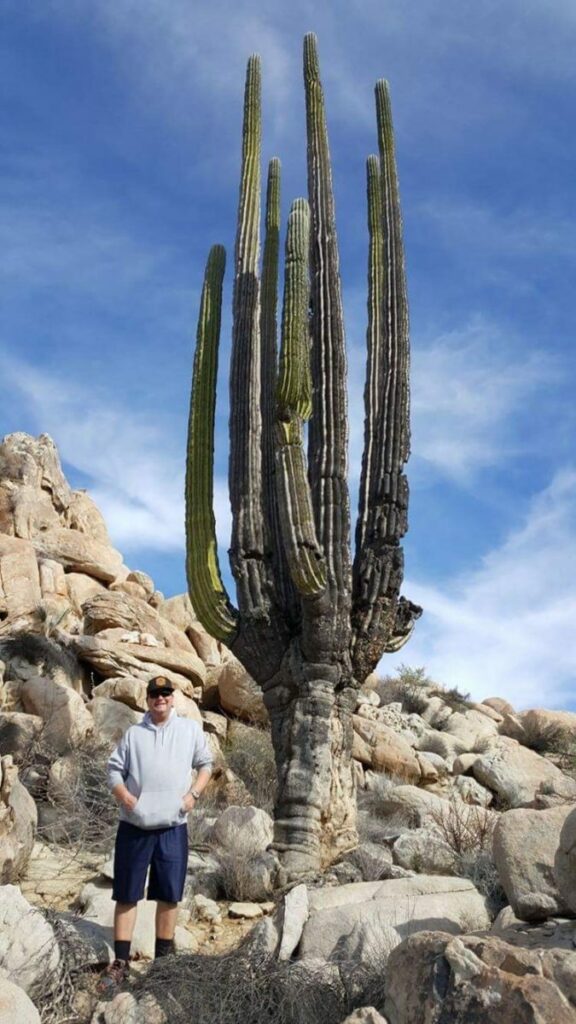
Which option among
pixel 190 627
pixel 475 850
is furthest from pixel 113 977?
pixel 190 627

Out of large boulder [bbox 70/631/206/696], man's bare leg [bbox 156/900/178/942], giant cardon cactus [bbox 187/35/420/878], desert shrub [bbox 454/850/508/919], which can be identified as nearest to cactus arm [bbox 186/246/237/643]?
giant cardon cactus [bbox 187/35/420/878]

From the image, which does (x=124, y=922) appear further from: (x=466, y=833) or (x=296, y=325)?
(x=296, y=325)

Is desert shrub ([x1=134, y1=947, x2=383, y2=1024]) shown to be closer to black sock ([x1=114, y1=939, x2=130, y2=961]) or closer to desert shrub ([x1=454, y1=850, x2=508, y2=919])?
black sock ([x1=114, y1=939, x2=130, y2=961])

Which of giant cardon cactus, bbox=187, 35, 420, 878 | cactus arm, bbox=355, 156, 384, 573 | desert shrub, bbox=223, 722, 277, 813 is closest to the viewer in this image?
giant cardon cactus, bbox=187, 35, 420, 878

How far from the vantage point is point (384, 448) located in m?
9.80

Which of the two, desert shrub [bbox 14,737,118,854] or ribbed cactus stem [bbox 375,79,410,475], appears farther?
ribbed cactus stem [bbox 375,79,410,475]

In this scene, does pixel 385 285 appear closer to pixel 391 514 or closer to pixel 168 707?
pixel 391 514

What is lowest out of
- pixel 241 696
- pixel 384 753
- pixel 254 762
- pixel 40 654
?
pixel 254 762

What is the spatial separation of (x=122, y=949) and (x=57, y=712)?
20.1 feet

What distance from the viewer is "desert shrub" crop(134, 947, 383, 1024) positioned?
443 centimetres

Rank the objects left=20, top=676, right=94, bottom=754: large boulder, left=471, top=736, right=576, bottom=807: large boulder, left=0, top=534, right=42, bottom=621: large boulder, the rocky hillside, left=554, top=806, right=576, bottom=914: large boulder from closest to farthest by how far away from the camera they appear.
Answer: the rocky hillside → left=554, top=806, right=576, bottom=914: large boulder → left=20, top=676, right=94, bottom=754: large boulder → left=471, top=736, right=576, bottom=807: large boulder → left=0, top=534, right=42, bottom=621: large boulder

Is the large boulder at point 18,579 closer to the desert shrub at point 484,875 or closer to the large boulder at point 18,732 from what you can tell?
the large boulder at point 18,732

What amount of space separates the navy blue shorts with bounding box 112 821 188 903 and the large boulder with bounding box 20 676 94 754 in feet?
17.2

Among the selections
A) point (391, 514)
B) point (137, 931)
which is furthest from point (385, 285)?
point (137, 931)
